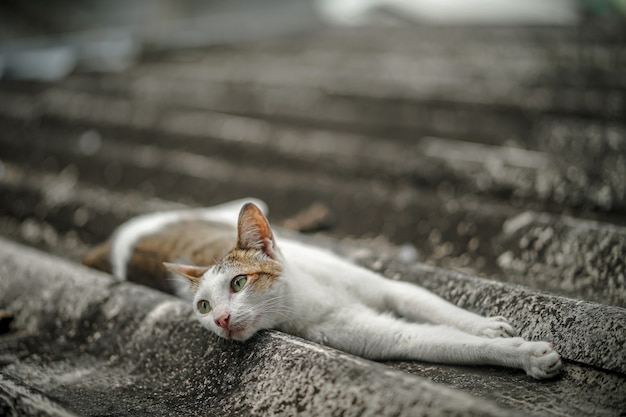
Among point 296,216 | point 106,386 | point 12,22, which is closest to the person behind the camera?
point 106,386

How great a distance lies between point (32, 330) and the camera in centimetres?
205

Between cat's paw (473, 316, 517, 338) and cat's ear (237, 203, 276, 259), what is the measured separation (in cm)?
66

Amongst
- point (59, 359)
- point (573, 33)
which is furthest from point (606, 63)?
point (59, 359)

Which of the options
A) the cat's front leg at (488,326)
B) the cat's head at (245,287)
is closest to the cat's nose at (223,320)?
the cat's head at (245,287)

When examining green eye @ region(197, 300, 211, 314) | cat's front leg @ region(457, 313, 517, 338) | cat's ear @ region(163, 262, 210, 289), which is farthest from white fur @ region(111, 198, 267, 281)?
cat's front leg @ region(457, 313, 517, 338)

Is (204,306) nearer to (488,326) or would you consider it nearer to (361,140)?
(488,326)

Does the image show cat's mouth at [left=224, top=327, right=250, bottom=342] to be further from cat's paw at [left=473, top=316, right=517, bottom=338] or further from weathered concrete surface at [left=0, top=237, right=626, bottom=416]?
cat's paw at [left=473, top=316, right=517, bottom=338]

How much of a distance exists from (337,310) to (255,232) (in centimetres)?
37

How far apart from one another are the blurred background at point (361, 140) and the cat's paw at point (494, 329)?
461mm

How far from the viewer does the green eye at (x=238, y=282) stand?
1628 millimetres

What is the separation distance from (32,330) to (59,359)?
0.30 metres

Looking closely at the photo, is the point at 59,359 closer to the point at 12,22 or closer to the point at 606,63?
the point at 606,63

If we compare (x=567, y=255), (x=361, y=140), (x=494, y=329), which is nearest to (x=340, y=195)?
(x=361, y=140)

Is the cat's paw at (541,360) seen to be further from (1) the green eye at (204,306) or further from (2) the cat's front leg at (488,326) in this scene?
(1) the green eye at (204,306)
